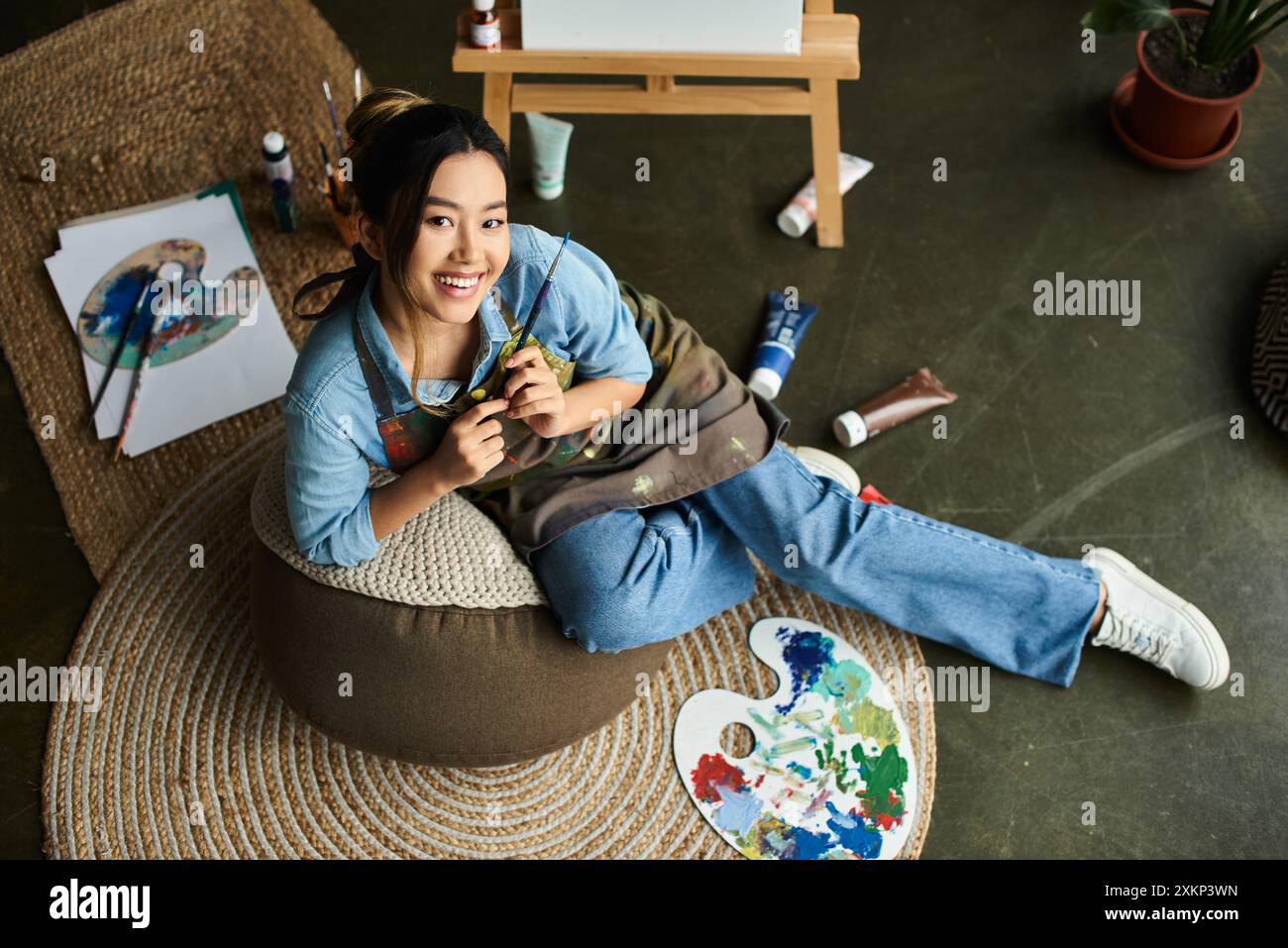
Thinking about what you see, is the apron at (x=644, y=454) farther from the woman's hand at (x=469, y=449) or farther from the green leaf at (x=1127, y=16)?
the green leaf at (x=1127, y=16)

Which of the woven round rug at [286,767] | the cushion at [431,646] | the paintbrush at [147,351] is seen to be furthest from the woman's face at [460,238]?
the paintbrush at [147,351]

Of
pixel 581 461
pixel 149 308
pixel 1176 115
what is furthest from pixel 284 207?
pixel 1176 115

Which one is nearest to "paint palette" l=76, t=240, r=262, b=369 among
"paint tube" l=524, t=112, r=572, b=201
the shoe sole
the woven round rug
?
the woven round rug

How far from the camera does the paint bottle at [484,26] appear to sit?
1.57 metres

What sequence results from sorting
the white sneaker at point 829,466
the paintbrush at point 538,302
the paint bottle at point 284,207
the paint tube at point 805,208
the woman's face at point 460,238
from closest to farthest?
the woman's face at point 460,238 → the paintbrush at point 538,302 → the white sneaker at point 829,466 → the paint bottle at point 284,207 → the paint tube at point 805,208

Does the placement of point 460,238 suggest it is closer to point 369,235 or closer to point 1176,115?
point 369,235

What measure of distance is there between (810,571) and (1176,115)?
1012 millimetres

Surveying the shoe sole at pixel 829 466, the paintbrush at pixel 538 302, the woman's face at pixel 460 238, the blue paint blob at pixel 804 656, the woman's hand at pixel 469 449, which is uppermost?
the woman's face at pixel 460 238

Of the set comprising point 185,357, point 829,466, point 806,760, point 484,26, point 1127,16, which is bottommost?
point 806,760

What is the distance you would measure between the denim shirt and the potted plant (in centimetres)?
97

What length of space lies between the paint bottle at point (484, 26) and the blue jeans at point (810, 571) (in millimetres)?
622

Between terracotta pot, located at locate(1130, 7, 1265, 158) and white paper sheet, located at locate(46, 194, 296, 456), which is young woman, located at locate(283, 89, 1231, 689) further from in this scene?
terracotta pot, located at locate(1130, 7, 1265, 158)

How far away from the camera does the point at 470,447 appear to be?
1.25 meters
